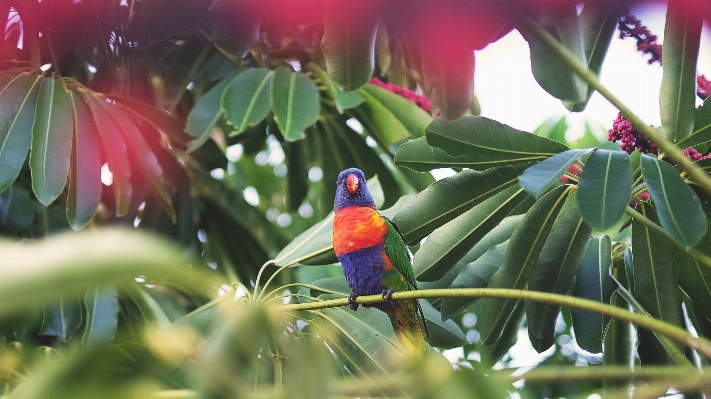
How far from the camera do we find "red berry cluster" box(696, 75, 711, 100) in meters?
1.52

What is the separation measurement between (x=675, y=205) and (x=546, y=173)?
23cm

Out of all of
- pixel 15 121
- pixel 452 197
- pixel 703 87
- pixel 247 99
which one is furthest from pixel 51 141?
pixel 703 87

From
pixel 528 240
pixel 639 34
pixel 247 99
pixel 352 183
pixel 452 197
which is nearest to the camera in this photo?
pixel 639 34

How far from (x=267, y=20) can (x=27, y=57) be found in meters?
1.11

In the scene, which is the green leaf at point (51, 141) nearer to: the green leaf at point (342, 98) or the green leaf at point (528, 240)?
the green leaf at point (342, 98)

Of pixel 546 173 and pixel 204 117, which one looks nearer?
pixel 546 173

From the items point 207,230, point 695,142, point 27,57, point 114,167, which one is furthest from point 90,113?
point 695,142

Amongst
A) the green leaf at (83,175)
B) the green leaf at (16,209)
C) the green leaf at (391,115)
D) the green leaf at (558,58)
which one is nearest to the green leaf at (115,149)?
the green leaf at (83,175)

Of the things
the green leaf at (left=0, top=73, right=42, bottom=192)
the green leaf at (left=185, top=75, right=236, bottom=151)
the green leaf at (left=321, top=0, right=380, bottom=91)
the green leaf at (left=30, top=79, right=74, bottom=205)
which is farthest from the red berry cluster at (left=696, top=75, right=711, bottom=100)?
the green leaf at (left=0, top=73, right=42, bottom=192)

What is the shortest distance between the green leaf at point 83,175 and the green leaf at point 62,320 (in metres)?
0.47

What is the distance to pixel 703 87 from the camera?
1.53 metres

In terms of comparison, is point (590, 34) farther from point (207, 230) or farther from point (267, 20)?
point (207, 230)

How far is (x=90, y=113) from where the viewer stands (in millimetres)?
2055

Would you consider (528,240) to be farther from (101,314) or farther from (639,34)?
(101,314)
